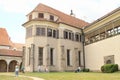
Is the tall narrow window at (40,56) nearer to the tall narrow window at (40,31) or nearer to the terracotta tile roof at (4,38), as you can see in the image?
the tall narrow window at (40,31)

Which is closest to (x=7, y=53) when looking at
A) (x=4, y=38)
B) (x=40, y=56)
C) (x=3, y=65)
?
(x=3, y=65)

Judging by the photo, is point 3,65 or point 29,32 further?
point 3,65

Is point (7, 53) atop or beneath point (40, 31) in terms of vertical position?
beneath

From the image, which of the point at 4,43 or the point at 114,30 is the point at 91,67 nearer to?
the point at 114,30

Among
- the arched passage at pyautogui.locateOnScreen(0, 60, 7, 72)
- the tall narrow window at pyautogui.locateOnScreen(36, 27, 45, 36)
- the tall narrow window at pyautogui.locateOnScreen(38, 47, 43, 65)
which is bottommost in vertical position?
the arched passage at pyautogui.locateOnScreen(0, 60, 7, 72)

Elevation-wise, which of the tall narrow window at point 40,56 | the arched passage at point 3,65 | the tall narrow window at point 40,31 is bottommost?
the arched passage at point 3,65

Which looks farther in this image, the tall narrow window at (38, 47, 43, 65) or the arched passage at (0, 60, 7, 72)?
the arched passage at (0, 60, 7, 72)

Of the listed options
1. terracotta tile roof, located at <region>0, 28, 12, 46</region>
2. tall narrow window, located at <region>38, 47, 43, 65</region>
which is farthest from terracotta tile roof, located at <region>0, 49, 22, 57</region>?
tall narrow window, located at <region>38, 47, 43, 65</region>

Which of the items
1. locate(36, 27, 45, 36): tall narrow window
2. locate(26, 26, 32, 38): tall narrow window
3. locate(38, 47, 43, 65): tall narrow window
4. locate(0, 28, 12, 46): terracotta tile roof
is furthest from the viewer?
locate(0, 28, 12, 46): terracotta tile roof

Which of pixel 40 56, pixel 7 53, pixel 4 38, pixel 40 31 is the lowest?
pixel 40 56

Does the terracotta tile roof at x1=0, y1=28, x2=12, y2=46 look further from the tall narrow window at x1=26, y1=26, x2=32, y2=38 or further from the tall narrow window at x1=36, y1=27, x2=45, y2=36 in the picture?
the tall narrow window at x1=36, y1=27, x2=45, y2=36

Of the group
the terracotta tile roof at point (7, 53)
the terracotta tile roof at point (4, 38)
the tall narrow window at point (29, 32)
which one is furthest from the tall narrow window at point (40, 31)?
the terracotta tile roof at point (4, 38)

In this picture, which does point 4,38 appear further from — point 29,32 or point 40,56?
point 40,56

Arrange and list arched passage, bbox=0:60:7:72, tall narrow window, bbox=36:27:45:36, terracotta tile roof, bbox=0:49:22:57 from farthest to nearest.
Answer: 1. arched passage, bbox=0:60:7:72
2. terracotta tile roof, bbox=0:49:22:57
3. tall narrow window, bbox=36:27:45:36
